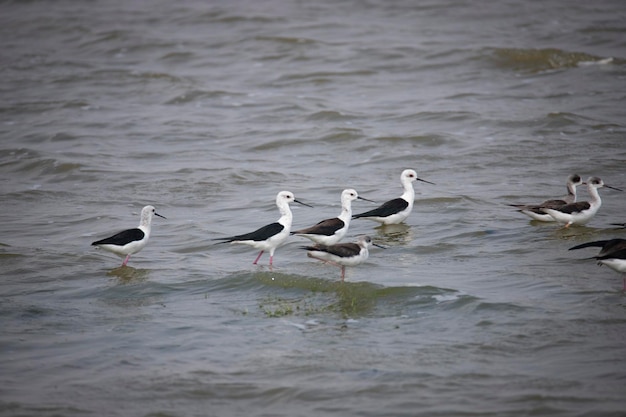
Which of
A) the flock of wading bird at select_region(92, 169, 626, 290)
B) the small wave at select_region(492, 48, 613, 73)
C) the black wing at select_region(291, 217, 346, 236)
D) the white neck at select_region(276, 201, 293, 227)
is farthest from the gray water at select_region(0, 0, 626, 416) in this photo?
the white neck at select_region(276, 201, 293, 227)

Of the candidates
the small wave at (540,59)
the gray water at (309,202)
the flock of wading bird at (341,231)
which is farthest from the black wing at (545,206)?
the small wave at (540,59)

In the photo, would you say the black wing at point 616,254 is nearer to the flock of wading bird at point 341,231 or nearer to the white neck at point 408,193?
the flock of wading bird at point 341,231

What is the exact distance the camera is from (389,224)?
1400 cm

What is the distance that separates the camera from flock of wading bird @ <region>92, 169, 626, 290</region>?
10734 millimetres

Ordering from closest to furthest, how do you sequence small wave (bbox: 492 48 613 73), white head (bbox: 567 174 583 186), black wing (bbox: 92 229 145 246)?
black wing (bbox: 92 229 145 246) < white head (bbox: 567 174 583 186) < small wave (bbox: 492 48 613 73)

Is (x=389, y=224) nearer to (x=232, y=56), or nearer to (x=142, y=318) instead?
(x=142, y=318)

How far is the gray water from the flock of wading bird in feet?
0.86

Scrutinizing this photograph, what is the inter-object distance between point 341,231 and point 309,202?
286cm

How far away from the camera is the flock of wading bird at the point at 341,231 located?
1073 cm

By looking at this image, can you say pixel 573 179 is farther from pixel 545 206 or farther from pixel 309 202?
pixel 309 202

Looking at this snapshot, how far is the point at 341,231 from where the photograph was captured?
12461mm

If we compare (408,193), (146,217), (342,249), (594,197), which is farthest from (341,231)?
(594,197)

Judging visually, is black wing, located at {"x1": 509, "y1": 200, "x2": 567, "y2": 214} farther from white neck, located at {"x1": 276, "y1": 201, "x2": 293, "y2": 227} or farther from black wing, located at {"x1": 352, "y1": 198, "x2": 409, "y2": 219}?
white neck, located at {"x1": 276, "y1": 201, "x2": 293, "y2": 227}

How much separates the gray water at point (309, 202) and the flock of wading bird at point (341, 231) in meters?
0.26
